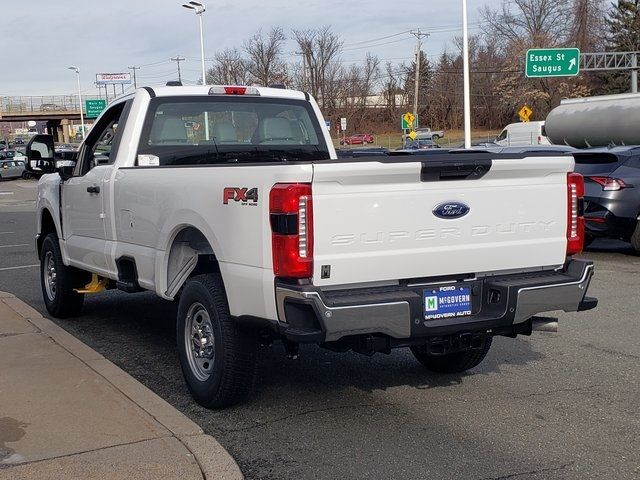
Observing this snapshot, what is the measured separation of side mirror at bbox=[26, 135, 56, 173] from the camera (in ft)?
27.8

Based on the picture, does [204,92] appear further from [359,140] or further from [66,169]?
[359,140]

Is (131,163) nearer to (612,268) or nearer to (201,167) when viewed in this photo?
(201,167)

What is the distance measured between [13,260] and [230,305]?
10099 mm

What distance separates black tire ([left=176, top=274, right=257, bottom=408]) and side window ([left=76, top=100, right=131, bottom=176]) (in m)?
1.95

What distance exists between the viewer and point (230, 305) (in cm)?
495

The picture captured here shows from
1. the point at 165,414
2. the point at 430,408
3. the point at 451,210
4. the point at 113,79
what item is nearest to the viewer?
the point at 451,210

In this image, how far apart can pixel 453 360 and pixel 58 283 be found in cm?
424

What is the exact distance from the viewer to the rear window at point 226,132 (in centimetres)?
674

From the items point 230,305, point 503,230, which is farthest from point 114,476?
point 503,230

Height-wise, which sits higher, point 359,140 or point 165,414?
point 359,140

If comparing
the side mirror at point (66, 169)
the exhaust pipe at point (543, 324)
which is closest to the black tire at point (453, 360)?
the exhaust pipe at point (543, 324)

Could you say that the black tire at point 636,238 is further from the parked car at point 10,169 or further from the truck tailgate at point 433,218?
the parked car at point 10,169

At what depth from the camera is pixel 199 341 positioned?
5500 mm

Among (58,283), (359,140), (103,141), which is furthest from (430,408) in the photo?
(359,140)
